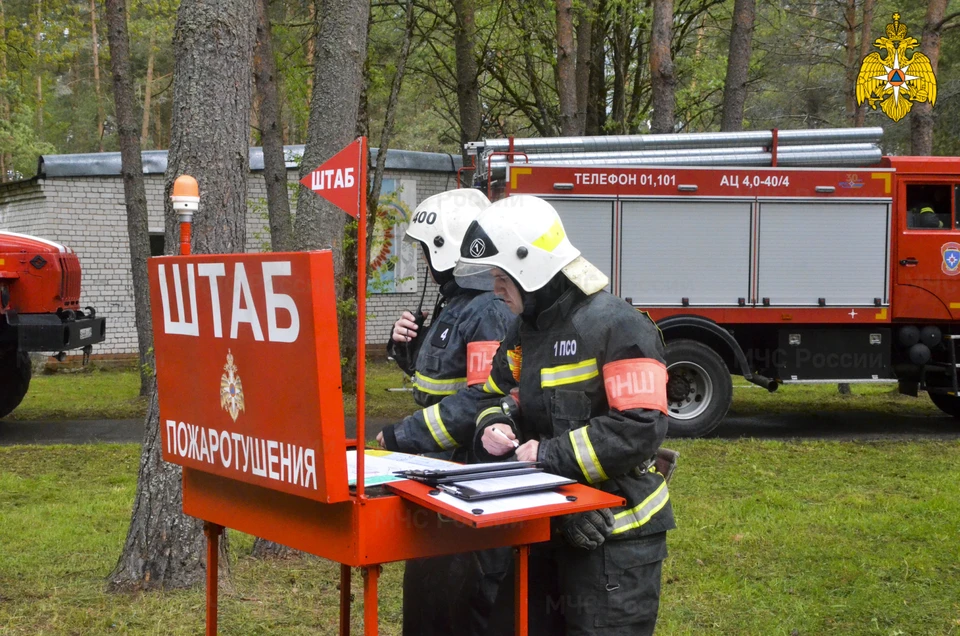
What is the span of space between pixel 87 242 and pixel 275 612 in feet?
43.9

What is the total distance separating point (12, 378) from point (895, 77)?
38.2 feet

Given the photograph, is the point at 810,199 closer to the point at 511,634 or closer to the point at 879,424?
the point at 879,424

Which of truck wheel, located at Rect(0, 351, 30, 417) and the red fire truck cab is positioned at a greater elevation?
the red fire truck cab

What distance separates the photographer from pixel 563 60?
1426 centimetres

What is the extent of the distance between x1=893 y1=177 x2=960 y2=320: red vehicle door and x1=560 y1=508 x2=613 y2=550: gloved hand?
27.6 feet

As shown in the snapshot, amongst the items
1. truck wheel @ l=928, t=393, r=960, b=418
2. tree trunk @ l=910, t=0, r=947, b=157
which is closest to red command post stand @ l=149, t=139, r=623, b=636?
truck wheel @ l=928, t=393, r=960, b=418

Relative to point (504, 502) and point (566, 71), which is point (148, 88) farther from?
point (504, 502)

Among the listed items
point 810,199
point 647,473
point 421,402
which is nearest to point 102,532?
point 421,402

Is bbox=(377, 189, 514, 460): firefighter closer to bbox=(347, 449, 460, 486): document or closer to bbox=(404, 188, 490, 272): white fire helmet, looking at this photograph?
bbox=(404, 188, 490, 272): white fire helmet

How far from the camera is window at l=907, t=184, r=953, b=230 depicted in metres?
10.1

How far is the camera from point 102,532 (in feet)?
19.9

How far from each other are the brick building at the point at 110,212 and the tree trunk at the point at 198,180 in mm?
10904

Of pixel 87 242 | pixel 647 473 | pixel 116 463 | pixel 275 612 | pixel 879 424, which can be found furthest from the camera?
pixel 87 242

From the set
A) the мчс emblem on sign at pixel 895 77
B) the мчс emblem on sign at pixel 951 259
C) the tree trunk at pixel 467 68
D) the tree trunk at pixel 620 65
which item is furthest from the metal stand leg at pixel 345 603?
the tree trunk at pixel 620 65
